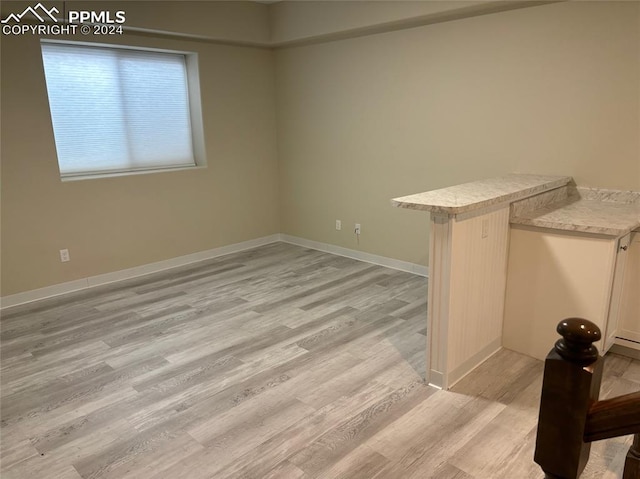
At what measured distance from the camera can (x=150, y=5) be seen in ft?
13.9

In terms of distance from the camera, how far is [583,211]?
2.97 metres

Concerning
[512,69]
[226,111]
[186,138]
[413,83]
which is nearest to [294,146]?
[226,111]

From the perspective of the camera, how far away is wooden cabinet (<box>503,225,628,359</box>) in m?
2.62

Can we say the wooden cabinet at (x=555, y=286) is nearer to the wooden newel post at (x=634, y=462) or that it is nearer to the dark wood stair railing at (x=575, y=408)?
the wooden newel post at (x=634, y=462)

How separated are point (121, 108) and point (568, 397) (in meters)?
A: 4.76

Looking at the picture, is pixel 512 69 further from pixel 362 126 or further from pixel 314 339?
pixel 314 339

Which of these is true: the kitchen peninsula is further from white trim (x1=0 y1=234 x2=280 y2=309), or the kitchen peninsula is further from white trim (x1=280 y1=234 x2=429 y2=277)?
white trim (x1=0 y1=234 x2=280 y2=309)

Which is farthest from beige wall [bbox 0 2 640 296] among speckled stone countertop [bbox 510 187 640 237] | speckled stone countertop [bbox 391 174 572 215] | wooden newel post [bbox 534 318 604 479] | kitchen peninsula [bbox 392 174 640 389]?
wooden newel post [bbox 534 318 604 479]

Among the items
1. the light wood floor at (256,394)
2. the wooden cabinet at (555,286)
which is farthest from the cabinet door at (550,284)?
the light wood floor at (256,394)

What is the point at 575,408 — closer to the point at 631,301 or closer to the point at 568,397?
the point at 568,397

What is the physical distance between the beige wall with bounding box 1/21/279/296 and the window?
0.60 feet

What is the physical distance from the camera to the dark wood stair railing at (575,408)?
754mm

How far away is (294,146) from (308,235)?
1103mm

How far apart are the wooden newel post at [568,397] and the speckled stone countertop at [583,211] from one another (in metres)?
2.06
